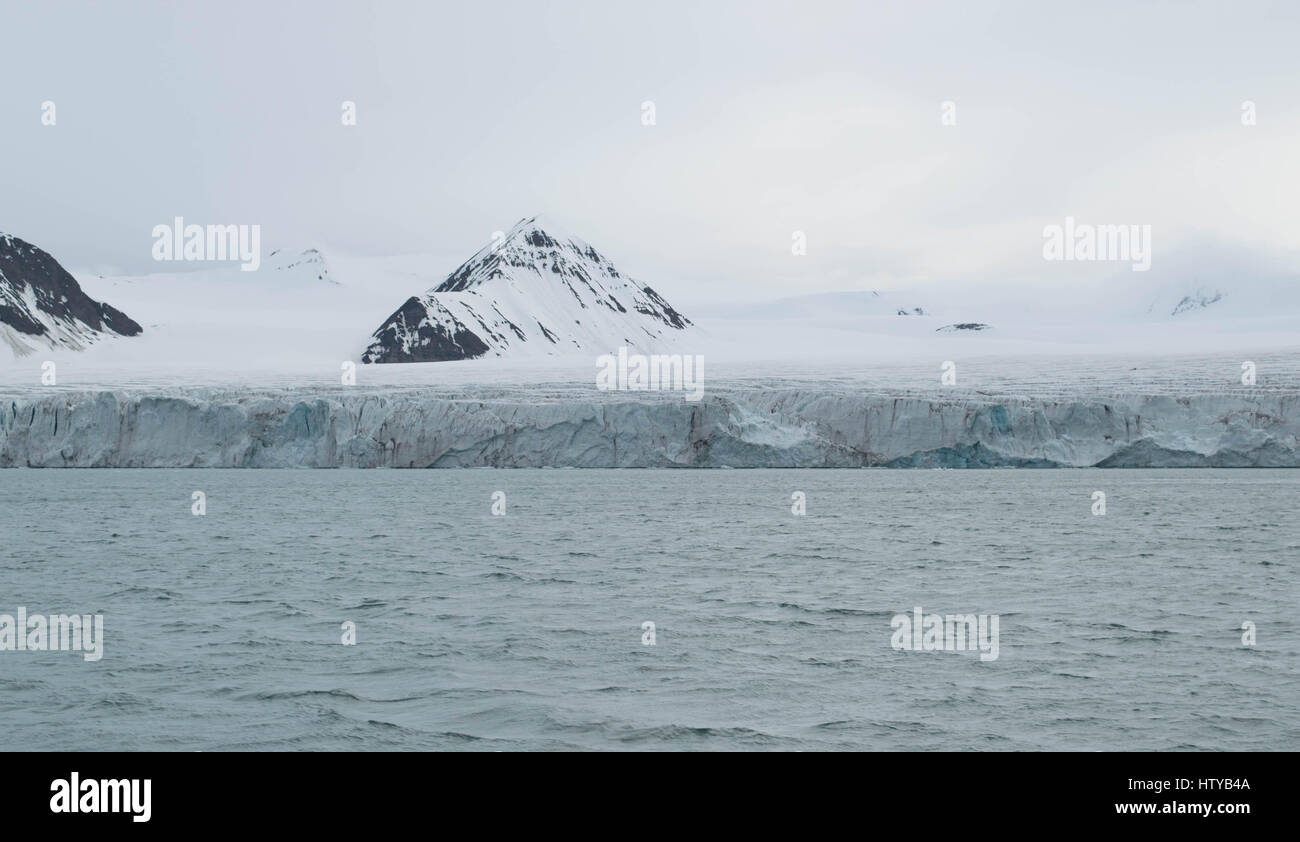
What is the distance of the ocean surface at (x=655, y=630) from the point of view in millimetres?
9867

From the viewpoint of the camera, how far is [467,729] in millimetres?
9797

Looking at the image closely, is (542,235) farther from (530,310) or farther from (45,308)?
(45,308)

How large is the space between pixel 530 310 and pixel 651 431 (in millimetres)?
107157

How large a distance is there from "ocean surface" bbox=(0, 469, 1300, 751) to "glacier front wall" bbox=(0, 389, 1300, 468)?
14.8 m

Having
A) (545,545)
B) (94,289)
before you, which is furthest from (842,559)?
(94,289)

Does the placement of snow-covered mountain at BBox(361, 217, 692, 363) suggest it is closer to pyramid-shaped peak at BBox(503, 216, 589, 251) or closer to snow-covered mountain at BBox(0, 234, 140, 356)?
pyramid-shaped peak at BBox(503, 216, 589, 251)

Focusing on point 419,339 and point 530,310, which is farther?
point 530,310

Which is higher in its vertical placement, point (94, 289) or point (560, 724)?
point (94, 289)

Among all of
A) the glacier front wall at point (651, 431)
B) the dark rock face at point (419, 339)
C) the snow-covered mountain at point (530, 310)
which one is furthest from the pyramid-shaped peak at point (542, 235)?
the glacier front wall at point (651, 431)

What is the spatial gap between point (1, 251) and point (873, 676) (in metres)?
135

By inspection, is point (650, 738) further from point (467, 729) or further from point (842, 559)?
point (842, 559)

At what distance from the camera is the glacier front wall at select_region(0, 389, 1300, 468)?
154ft

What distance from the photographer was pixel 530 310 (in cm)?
15388

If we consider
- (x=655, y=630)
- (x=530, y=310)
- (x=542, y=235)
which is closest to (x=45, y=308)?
(x=530, y=310)
